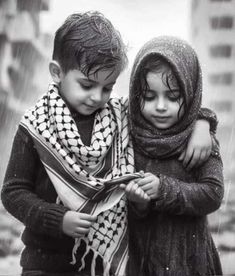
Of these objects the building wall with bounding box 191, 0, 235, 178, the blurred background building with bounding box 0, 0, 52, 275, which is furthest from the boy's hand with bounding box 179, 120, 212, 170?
the building wall with bounding box 191, 0, 235, 178

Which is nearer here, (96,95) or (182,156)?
(96,95)

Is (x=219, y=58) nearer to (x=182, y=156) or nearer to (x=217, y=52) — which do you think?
(x=217, y=52)

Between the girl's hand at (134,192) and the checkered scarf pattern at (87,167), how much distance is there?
0.09 meters

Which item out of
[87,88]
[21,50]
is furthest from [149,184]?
[21,50]

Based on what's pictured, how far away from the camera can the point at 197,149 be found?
2176 millimetres

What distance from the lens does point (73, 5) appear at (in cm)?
609

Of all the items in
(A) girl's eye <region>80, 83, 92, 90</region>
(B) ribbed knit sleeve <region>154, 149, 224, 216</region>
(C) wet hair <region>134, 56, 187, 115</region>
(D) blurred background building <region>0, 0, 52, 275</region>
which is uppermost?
(D) blurred background building <region>0, 0, 52, 275</region>

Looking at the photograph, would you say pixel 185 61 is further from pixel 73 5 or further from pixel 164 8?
pixel 164 8

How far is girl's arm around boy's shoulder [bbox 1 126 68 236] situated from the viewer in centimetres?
206

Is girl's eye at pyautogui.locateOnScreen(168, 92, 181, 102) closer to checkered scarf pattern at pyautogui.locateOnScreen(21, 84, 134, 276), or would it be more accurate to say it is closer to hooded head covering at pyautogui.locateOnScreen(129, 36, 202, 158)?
hooded head covering at pyautogui.locateOnScreen(129, 36, 202, 158)

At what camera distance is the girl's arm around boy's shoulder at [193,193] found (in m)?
2.11

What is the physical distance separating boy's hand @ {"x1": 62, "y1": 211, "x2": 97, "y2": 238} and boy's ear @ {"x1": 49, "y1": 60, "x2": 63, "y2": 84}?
0.48 meters

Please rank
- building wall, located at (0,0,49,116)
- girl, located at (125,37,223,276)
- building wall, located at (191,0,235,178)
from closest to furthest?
1. girl, located at (125,37,223,276)
2. building wall, located at (0,0,49,116)
3. building wall, located at (191,0,235,178)

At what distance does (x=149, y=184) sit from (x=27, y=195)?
1.39 ft
